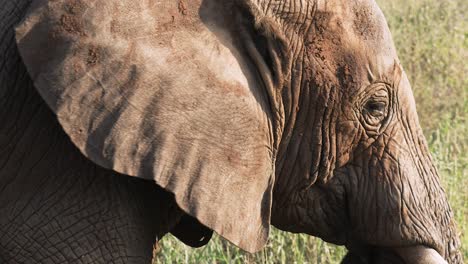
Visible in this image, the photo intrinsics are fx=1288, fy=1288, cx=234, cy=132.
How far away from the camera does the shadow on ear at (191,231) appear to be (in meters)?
4.05

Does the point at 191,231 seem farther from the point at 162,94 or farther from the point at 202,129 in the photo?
the point at 162,94

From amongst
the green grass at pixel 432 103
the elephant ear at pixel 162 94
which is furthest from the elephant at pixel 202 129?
the green grass at pixel 432 103

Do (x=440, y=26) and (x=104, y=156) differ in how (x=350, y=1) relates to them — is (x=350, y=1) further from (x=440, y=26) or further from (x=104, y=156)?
(x=440, y=26)

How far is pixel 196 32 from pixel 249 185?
1.50 ft

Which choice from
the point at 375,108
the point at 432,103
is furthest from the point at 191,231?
the point at 432,103

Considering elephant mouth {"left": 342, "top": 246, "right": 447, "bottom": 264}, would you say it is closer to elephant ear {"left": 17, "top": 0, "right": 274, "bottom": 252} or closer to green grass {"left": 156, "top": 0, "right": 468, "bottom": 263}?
elephant ear {"left": 17, "top": 0, "right": 274, "bottom": 252}

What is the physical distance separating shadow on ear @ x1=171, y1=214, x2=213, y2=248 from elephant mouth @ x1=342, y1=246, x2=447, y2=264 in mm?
477

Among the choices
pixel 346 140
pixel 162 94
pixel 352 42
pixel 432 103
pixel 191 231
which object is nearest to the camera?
pixel 162 94

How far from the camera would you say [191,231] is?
4.06m

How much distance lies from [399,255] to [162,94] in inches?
40.5

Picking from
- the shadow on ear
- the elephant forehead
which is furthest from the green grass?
the elephant forehead

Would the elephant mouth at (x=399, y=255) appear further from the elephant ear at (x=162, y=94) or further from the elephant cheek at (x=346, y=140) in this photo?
the elephant ear at (x=162, y=94)

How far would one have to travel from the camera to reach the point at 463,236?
5910 mm

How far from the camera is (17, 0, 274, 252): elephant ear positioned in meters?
3.35
